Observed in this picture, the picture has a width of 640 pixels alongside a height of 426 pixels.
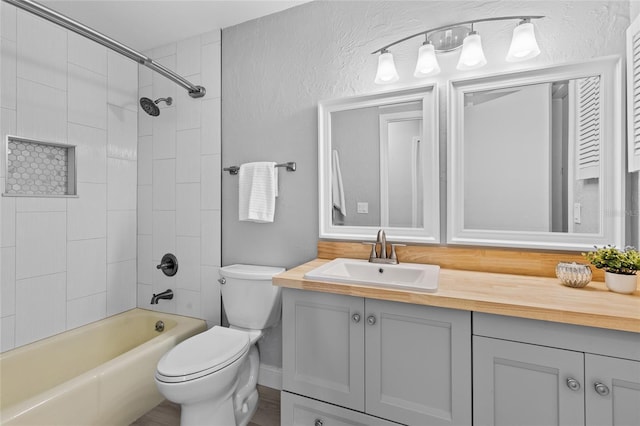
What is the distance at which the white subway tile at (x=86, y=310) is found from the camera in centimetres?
201

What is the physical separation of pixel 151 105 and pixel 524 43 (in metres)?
2.27

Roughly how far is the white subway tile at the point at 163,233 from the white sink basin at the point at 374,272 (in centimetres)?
136

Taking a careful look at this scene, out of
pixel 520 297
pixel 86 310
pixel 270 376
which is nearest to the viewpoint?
pixel 520 297

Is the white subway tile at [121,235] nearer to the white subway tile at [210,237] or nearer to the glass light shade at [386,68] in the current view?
the white subway tile at [210,237]

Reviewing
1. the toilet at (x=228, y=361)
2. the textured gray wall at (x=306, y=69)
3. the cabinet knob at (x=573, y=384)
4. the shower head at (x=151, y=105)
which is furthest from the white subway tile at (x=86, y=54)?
the cabinet knob at (x=573, y=384)

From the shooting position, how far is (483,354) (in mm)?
1052

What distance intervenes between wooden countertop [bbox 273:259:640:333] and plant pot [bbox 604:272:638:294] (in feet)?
0.07

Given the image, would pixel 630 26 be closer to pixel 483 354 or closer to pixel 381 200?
pixel 381 200

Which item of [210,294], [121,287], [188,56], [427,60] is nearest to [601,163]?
[427,60]

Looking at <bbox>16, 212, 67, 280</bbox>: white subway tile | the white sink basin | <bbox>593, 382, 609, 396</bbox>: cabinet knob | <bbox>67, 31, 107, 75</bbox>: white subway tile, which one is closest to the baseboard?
the white sink basin

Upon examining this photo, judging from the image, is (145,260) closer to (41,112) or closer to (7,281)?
(7,281)

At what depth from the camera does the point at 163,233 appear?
2336mm

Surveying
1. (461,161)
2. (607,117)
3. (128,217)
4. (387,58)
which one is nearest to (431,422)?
(461,161)

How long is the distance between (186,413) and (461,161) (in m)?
1.81
